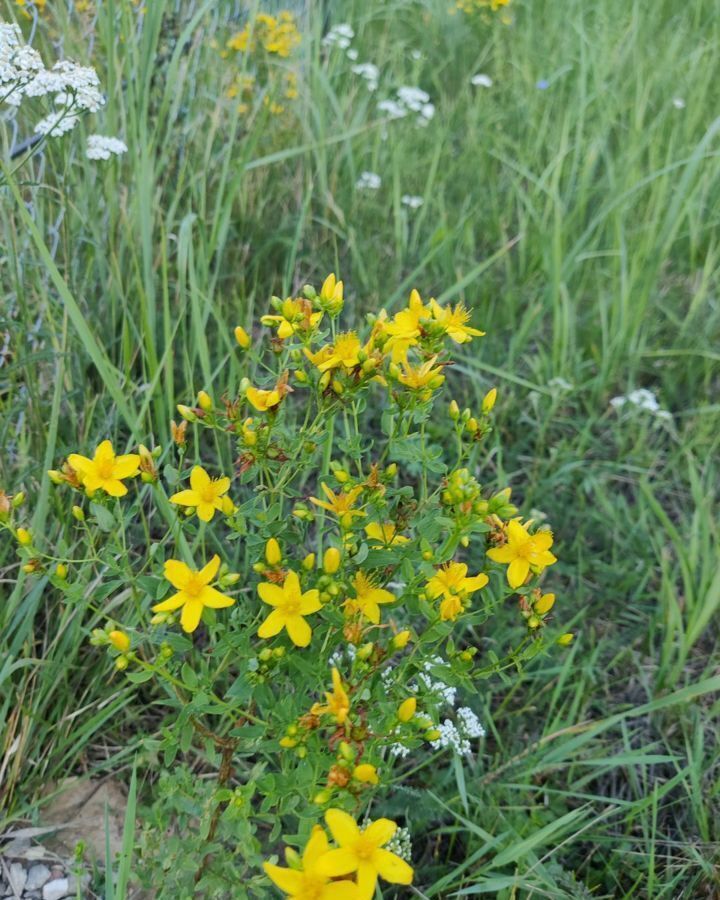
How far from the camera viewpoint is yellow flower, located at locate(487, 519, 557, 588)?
3.83 ft

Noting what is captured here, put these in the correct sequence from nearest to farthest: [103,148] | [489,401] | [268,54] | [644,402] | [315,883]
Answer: [315,883]
[489,401]
[103,148]
[644,402]
[268,54]

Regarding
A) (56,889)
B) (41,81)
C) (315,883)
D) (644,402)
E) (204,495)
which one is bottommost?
(56,889)

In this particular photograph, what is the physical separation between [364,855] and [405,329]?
0.71 meters

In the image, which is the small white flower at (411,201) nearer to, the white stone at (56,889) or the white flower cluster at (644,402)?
the white flower cluster at (644,402)

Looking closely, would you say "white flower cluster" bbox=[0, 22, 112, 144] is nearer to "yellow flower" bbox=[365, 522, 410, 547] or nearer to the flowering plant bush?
the flowering plant bush

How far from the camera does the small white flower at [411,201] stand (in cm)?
273

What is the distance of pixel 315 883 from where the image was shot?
928 mm

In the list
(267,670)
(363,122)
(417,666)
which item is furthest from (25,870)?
(363,122)

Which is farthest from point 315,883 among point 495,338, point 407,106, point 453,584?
point 407,106

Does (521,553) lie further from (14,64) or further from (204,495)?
(14,64)

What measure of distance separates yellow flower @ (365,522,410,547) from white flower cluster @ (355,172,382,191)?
1829 millimetres

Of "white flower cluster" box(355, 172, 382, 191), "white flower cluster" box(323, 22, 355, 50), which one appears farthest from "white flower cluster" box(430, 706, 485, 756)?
"white flower cluster" box(323, 22, 355, 50)

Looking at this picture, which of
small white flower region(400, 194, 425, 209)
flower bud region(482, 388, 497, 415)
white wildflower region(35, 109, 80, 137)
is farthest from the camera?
small white flower region(400, 194, 425, 209)

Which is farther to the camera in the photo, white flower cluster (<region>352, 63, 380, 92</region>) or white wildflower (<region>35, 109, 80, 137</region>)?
white flower cluster (<region>352, 63, 380, 92</region>)
